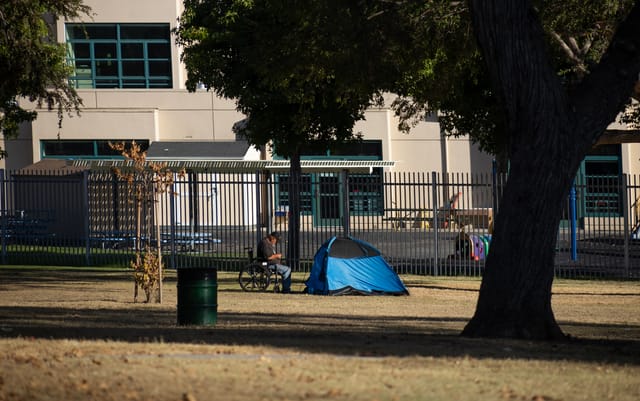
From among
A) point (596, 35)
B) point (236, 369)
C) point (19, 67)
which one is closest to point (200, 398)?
point (236, 369)

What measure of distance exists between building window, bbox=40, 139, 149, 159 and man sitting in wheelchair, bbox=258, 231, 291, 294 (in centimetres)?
2470

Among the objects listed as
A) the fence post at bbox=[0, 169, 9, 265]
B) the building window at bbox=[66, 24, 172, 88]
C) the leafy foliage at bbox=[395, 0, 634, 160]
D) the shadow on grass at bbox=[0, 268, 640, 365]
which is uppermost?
the building window at bbox=[66, 24, 172, 88]

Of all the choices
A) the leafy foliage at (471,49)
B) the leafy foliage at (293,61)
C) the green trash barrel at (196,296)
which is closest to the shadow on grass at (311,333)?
the green trash barrel at (196,296)

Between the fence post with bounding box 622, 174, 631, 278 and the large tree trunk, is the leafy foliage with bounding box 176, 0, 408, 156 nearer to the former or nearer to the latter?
the large tree trunk

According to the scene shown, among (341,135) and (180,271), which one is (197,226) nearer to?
(341,135)

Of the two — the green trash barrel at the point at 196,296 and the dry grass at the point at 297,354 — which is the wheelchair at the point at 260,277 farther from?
the green trash barrel at the point at 196,296

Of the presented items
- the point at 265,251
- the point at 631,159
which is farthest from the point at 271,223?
the point at 631,159

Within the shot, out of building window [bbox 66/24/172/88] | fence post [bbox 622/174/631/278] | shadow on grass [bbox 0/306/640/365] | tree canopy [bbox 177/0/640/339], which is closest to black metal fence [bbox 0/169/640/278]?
fence post [bbox 622/174/631/278]

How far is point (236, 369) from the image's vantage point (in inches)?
352

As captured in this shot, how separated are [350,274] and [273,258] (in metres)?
1.56

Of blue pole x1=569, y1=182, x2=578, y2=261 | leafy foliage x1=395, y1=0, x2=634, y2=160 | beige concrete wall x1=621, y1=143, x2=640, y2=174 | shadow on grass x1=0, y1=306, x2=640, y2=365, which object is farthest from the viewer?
beige concrete wall x1=621, y1=143, x2=640, y2=174

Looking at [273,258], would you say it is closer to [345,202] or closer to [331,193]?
[345,202]

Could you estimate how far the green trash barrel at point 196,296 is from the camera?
547 inches

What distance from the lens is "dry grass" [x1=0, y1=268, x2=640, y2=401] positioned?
8102mm
